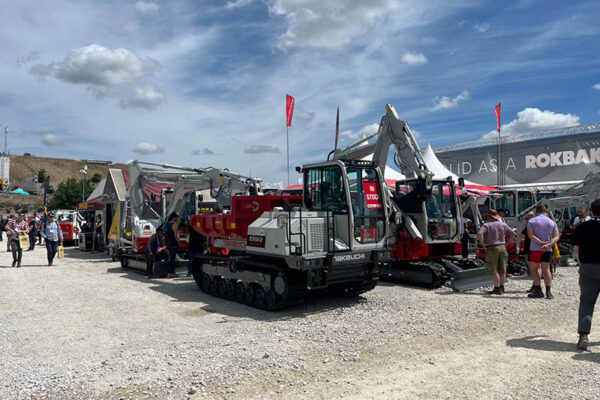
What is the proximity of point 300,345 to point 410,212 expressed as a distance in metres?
5.30

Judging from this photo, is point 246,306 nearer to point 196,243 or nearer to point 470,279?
point 196,243

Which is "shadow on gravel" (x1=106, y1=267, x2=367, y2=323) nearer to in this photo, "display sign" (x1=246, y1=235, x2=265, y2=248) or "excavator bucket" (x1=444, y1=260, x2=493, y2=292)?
"display sign" (x1=246, y1=235, x2=265, y2=248)

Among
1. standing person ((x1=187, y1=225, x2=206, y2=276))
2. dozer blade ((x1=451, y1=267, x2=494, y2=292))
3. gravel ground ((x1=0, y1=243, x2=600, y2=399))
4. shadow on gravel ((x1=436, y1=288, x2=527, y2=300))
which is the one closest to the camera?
gravel ground ((x1=0, y1=243, x2=600, y2=399))

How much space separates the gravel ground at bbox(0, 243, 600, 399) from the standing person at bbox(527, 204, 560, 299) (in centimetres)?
40

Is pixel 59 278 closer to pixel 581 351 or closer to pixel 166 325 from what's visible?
pixel 166 325

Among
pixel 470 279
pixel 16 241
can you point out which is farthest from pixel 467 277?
pixel 16 241

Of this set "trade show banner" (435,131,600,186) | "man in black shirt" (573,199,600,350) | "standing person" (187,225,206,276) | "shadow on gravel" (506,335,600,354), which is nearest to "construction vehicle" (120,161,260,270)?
"standing person" (187,225,206,276)

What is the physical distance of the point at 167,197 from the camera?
15.8 m

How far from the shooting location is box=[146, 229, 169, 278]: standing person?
12.7m

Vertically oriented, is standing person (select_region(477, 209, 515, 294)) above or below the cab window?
below

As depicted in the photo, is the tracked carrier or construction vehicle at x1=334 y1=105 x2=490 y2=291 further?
construction vehicle at x1=334 y1=105 x2=490 y2=291

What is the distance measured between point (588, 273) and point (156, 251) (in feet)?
33.2

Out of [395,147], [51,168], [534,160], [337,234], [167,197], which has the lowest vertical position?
[337,234]

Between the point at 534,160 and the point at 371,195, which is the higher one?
the point at 534,160
